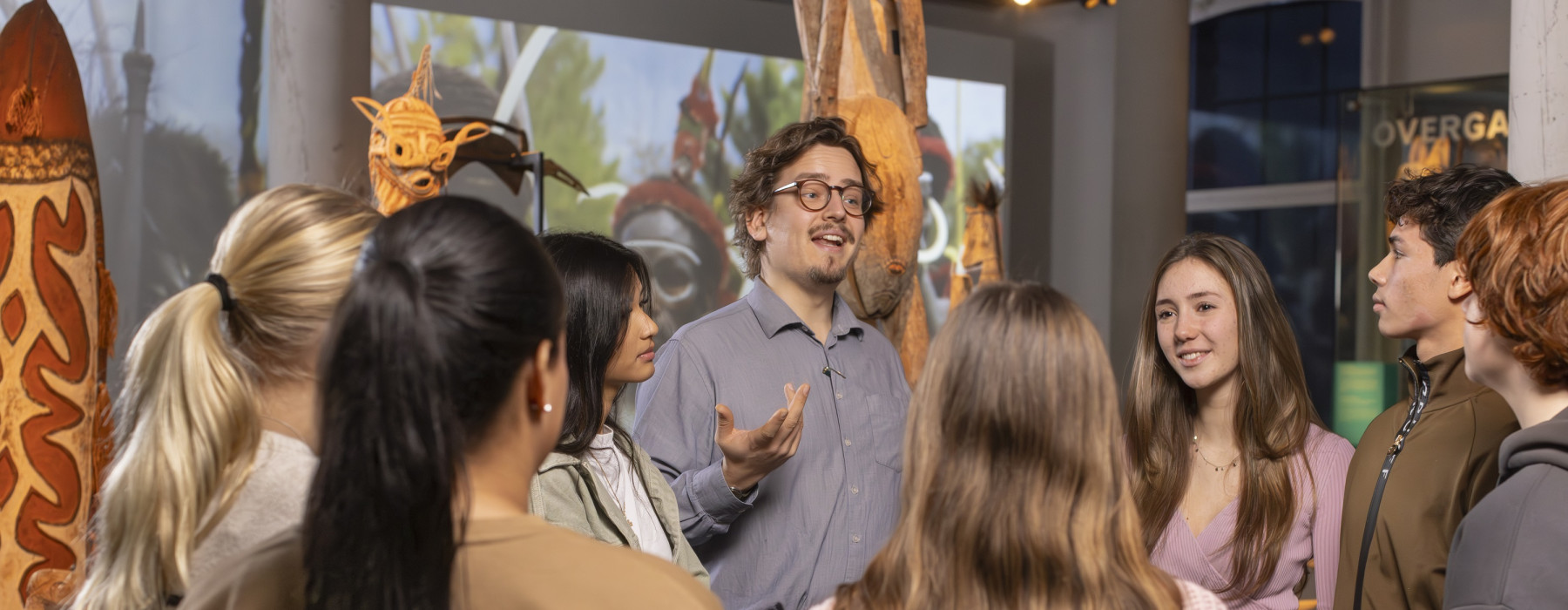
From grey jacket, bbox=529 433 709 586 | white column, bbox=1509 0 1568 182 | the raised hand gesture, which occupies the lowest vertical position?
grey jacket, bbox=529 433 709 586

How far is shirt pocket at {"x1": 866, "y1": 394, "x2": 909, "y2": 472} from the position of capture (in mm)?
2549

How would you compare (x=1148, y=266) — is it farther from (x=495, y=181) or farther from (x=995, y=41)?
(x=495, y=181)

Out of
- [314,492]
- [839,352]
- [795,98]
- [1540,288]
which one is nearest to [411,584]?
[314,492]

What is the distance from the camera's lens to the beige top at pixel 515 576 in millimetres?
992

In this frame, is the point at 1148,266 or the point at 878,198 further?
the point at 1148,266

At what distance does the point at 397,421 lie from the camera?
974mm

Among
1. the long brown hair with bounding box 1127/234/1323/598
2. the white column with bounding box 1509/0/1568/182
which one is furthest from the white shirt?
the white column with bounding box 1509/0/1568/182

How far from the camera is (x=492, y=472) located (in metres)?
1.06

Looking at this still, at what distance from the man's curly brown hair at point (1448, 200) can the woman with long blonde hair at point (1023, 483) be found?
1.22 meters

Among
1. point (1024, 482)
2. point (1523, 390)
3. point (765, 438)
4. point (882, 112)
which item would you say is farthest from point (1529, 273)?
point (882, 112)

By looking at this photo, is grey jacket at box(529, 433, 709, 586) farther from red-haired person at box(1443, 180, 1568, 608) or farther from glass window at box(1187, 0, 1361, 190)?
glass window at box(1187, 0, 1361, 190)

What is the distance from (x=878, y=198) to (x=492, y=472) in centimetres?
223

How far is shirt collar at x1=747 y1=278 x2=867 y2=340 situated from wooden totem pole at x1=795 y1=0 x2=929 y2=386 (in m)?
0.59

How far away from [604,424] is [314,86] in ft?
9.25
